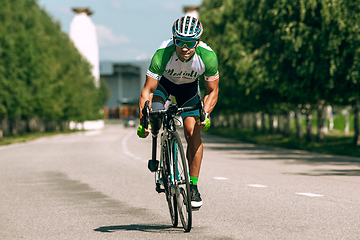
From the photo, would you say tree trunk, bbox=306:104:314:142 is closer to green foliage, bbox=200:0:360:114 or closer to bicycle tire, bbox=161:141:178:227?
green foliage, bbox=200:0:360:114

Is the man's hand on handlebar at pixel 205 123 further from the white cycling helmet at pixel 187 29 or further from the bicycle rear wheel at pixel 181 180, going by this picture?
the white cycling helmet at pixel 187 29

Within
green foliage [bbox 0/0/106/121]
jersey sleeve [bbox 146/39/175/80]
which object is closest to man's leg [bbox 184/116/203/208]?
jersey sleeve [bbox 146/39/175/80]

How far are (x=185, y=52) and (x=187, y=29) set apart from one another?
0.84 feet

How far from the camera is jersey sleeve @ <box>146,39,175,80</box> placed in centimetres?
615

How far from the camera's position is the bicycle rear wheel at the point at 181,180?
5.71 metres

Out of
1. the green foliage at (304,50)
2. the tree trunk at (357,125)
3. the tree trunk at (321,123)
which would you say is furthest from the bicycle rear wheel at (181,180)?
the tree trunk at (321,123)

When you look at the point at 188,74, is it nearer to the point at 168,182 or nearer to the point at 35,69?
the point at 168,182

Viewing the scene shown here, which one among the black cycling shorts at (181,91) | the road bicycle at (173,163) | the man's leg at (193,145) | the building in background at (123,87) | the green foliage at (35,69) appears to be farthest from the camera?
the building in background at (123,87)

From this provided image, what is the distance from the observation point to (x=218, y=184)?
10.5 meters

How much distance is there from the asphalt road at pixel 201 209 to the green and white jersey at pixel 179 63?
64.3 inches

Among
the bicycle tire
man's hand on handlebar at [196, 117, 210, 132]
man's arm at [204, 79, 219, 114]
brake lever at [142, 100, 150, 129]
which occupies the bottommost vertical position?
the bicycle tire

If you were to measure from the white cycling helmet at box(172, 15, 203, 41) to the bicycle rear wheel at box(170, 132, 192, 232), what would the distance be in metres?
1.00

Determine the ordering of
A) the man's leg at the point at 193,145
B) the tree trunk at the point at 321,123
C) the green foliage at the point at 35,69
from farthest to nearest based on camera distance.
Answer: the green foliage at the point at 35,69
the tree trunk at the point at 321,123
the man's leg at the point at 193,145

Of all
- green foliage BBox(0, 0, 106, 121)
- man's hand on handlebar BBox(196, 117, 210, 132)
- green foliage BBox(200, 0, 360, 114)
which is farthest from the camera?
green foliage BBox(0, 0, 106, 121)
